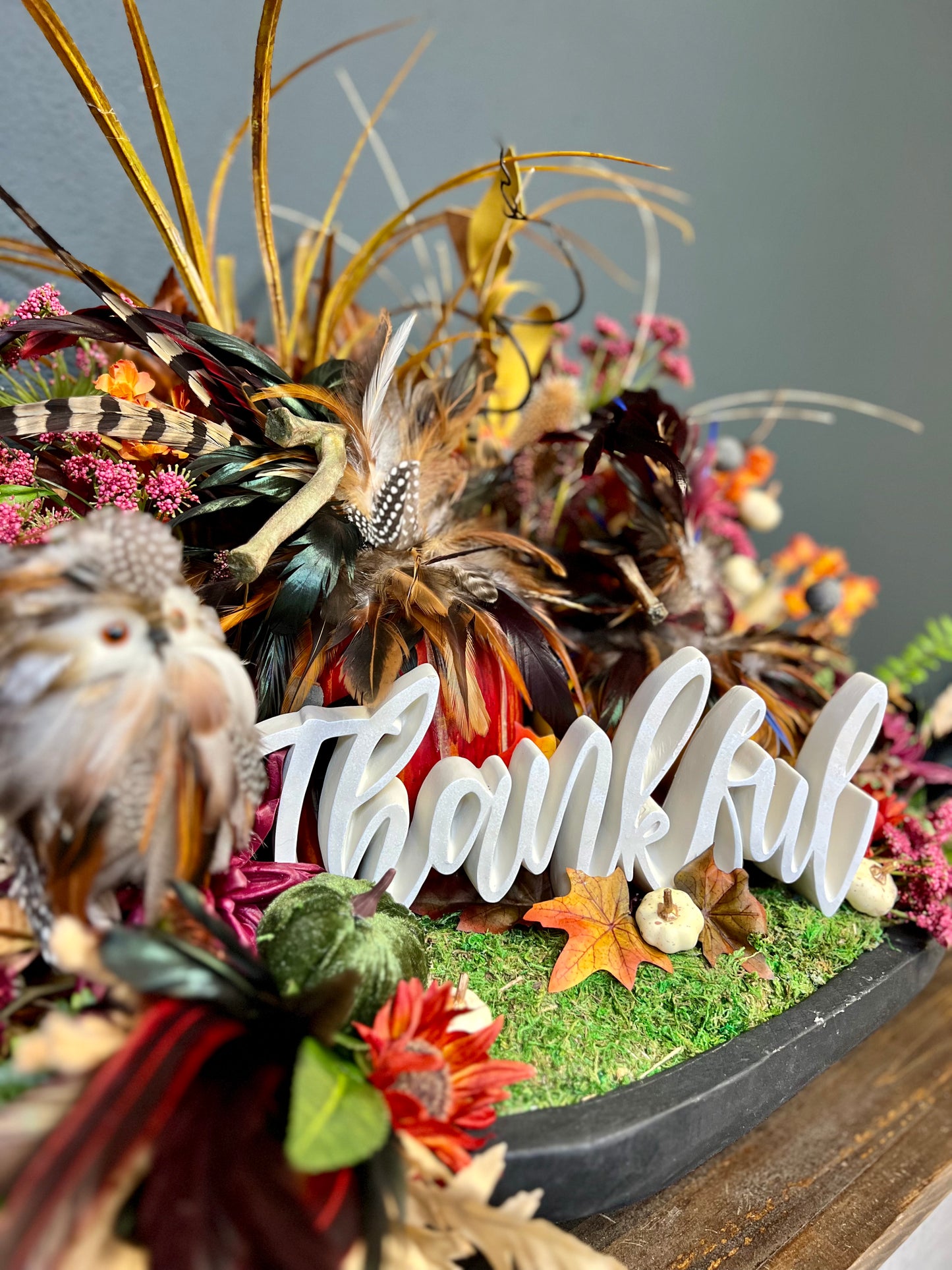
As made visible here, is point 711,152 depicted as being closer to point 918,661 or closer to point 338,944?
point 918,661

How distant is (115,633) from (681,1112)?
1.54ft

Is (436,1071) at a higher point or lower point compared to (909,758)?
lower

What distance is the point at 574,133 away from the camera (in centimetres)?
117

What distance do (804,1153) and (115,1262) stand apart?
0.60m

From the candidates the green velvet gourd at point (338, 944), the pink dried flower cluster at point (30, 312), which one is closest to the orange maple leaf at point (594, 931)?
the green velvet gourd at point (338, 944)

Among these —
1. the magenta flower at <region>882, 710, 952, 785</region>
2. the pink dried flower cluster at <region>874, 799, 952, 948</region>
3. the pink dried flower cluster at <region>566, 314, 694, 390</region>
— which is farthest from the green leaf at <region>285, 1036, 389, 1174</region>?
the pink dried flower cluster at <region>566, 314, 694, 390</region>

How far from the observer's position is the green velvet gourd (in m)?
0.48

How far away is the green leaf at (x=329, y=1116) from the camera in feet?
1.18

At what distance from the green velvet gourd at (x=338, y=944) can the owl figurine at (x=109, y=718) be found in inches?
3.1

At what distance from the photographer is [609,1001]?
24.0 inches

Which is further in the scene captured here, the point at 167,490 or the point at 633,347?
the point at 633,347

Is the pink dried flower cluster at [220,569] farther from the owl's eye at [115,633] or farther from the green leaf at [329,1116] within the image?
the green leaf at [329,1116]

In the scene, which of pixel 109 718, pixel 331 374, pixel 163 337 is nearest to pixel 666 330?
pixel 331 374

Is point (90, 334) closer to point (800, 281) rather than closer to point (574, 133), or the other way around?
point (574, 133)
